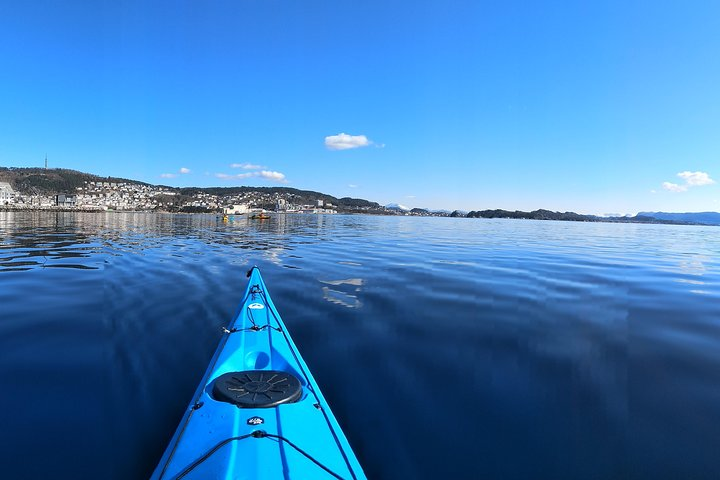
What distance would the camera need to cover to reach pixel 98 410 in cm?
477

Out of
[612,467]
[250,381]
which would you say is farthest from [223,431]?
[612,467]

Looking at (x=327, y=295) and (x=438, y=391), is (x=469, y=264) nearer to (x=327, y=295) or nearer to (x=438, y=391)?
(x=327, y=295)

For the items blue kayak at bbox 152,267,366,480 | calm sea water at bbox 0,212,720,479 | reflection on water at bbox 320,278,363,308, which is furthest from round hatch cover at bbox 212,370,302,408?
reflection on water at bbox 320,278,363,308

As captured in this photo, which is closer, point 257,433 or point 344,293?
point 257,433

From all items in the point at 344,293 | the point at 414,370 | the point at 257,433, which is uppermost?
A: the point at 257,433

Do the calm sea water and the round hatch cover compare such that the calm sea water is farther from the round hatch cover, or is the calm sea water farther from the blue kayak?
the round hatch cover

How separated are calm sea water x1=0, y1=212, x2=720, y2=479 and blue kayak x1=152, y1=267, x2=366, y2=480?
3.17ft

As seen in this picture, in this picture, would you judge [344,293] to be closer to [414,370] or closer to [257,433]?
[414,370]

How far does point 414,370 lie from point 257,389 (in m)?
3.06

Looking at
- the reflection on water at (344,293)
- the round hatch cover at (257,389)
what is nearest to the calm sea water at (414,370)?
the reflection on water at (344,293)

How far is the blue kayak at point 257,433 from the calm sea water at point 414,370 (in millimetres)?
968

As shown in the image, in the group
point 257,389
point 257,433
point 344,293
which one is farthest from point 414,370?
point 344,293

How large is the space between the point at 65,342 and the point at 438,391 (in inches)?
271

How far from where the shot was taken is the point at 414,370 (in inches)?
237
